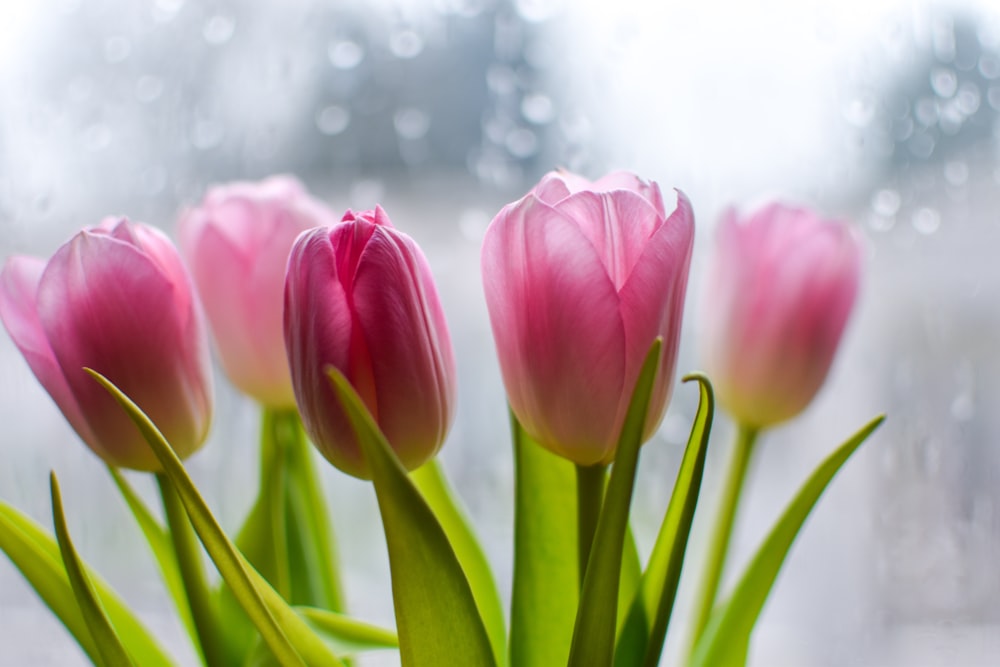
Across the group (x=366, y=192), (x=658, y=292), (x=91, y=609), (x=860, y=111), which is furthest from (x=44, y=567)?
(x=860, y=111)

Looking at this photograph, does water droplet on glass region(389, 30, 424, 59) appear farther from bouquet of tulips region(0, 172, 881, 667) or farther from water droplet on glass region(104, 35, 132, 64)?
bouquet of tulips region(0, 172, 881, 667)

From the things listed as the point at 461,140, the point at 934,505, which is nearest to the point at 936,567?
the point at 934,505

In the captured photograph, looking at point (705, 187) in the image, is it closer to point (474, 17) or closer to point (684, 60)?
point (684, 60)

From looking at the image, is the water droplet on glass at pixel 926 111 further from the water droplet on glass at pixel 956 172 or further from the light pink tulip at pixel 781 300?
the light pink tulip at pixel 781 300

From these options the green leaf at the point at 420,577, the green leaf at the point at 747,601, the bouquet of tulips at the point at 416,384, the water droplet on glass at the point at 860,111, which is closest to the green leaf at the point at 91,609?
the bouquet of tulips at the point at 416,384

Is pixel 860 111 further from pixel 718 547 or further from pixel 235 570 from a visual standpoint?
pixel 235 570
